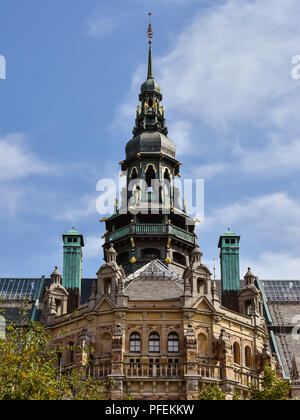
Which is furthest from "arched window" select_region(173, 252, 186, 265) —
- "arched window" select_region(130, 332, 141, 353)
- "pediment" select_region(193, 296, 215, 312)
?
"arched window" select_region(130, 332, 141, 353)

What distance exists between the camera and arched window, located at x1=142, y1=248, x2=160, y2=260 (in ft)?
284

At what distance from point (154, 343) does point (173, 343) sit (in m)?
1.79

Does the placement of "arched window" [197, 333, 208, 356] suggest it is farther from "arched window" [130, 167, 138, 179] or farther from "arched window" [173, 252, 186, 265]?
"arched window" [130, 167, 138, 179]

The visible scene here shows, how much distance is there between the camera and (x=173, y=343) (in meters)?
70.9

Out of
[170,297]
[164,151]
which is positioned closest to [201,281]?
[170,297]

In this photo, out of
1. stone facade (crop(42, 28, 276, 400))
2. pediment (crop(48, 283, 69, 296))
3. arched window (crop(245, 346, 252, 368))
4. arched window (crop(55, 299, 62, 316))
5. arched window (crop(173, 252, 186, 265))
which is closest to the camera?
stone facade (crop(42, 28, 276, 400))

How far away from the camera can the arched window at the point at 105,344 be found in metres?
71.2

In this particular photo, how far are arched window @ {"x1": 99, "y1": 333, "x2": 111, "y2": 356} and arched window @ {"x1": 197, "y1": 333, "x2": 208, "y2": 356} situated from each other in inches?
339

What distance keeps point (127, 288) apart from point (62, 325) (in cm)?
857

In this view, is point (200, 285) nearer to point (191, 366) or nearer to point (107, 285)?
point (107, 285)

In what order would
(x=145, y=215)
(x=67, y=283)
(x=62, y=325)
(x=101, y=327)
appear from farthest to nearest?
(x=67, y=283), (x=145, y=215), (x=62, y=325), (x=101, y=327)
